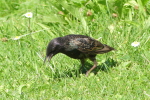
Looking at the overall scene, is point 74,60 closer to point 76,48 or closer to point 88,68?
point 88,68

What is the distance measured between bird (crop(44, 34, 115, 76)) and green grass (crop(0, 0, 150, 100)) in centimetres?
26

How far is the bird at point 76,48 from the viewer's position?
562 cm

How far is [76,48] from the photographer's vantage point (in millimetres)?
5852

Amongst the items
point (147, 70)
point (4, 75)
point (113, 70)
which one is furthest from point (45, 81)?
point (147, 70)

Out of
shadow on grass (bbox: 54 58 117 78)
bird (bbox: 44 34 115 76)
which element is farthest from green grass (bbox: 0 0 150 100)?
bird (bbox: 44 34 115 76)

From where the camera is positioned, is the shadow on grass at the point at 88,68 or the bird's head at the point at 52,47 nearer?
the bird's head at the point at 52,47

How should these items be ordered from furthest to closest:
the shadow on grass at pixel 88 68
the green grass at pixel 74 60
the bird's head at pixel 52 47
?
1. the shadow on grass at pixel 88 68
2. the bird's head at pixel 52 47
3. the green grass at pixel 74 60

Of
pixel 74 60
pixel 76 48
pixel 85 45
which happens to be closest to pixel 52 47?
pixel 76 48

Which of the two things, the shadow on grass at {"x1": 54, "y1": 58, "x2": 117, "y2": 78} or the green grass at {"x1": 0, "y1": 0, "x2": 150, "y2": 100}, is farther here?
the shadow on grass at {"x1": 54, "y1": 58, "x2": 117, "y2": 78}

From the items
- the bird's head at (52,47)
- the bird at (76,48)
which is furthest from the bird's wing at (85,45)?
the bird's head at (52,47)

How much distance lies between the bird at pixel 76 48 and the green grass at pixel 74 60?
26 centimetres

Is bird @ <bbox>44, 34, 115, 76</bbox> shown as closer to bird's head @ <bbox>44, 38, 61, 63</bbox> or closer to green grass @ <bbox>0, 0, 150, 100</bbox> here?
bird's head @ <bbox>44, 38, 61, 63</bbox>

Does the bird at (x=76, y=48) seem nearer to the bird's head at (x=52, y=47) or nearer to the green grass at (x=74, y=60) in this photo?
the bird's head at (x=52, y=47)

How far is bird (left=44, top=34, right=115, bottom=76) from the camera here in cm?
562
